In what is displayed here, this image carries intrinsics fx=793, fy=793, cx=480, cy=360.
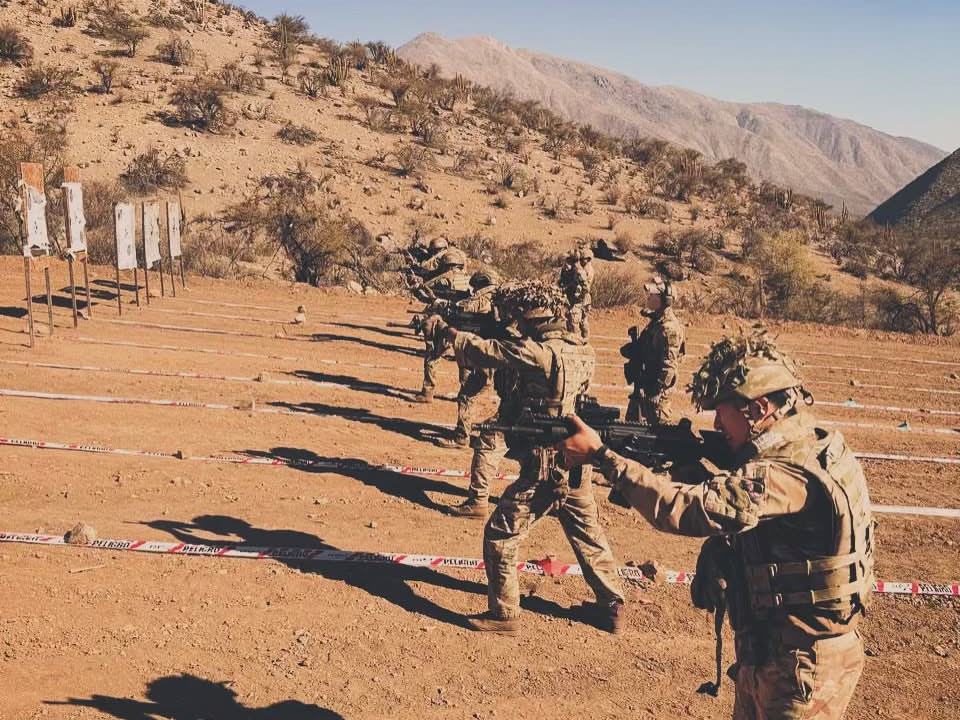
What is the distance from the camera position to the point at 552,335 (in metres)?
5.46

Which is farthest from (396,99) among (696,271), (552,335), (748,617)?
(748,617)

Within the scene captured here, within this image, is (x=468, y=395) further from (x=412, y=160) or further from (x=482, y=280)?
(x=412, y=160)

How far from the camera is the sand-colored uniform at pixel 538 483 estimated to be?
210 inches

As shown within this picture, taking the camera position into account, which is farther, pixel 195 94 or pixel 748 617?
Answer: pixel 195 94

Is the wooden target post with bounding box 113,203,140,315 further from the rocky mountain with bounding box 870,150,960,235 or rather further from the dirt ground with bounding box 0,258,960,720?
the rocky mountain with bounding box 870,150,960,235

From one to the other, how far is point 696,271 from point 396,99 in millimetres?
19138

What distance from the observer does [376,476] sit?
8867 mm

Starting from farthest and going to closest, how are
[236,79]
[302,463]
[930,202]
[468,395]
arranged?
[930,202] < [236,79] < [468,395] < [302,463]

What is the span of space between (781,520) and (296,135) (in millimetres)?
33822

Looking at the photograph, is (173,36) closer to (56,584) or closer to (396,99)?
(396,99)

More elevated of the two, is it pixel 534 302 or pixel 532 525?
pixel 534 302

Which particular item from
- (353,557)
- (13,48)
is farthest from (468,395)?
(13,48)

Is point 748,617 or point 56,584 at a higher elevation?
point 748,617

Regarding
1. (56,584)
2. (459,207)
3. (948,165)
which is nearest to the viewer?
(56,584)
